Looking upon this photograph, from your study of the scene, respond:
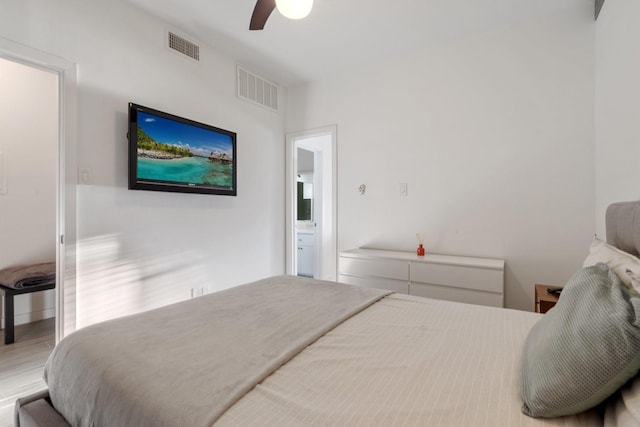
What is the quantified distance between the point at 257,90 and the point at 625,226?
3.32 meters

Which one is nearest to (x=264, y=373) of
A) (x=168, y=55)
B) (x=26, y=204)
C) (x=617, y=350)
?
(x=617, y=350)

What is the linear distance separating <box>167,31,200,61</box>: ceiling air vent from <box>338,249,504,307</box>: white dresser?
2.35 metres

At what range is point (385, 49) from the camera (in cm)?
307

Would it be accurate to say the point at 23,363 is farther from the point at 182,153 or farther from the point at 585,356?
the point at 585,356

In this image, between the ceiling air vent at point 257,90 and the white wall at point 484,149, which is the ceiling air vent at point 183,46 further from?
the white wall at point 484,149

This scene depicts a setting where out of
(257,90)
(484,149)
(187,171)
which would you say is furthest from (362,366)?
(257,90)

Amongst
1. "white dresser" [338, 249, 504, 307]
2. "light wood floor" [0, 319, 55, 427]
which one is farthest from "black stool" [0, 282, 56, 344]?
"white dresser" [338, 249, 504, 307]

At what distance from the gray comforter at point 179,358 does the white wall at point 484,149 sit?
1.75 metres

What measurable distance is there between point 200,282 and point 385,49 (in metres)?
2.89

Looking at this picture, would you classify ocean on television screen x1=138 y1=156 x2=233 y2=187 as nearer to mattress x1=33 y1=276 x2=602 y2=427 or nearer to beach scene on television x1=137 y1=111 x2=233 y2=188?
beach scene on television x1=137 y1=111 x2=233 y2=188

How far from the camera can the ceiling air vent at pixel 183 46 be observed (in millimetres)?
2676

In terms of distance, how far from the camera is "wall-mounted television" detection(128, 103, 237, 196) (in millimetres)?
2373

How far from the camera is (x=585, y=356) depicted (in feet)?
2.21

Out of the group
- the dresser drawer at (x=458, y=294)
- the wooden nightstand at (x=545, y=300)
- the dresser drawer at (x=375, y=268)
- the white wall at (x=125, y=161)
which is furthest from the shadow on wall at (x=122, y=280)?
the wooden nightstand at (x=545, y=300)
